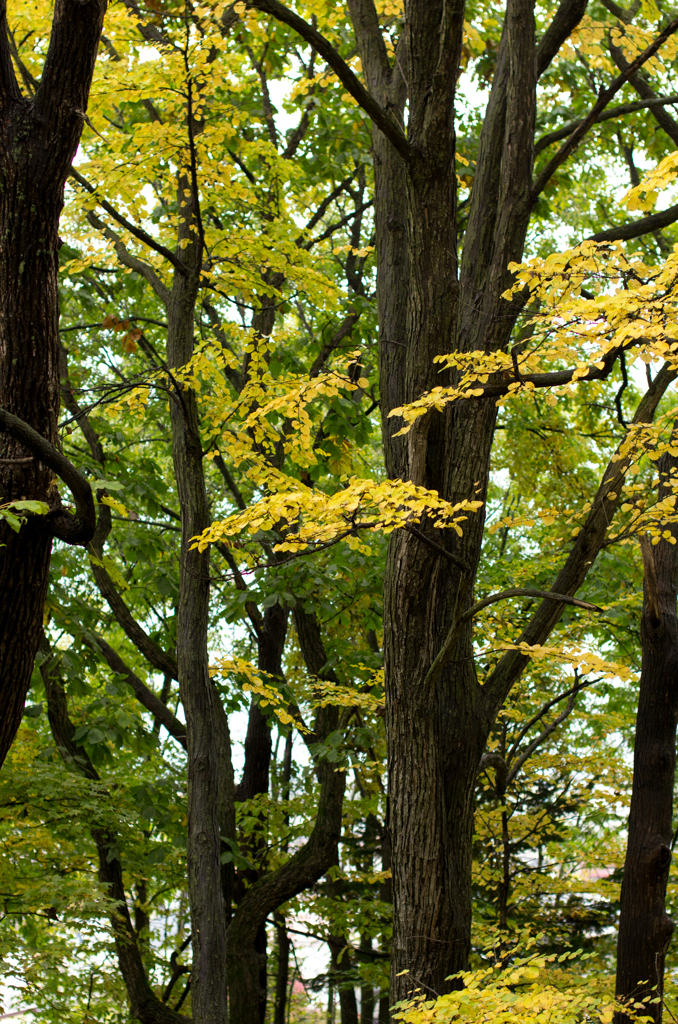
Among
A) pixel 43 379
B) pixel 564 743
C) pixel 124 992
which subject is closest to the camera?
pixel 43 379

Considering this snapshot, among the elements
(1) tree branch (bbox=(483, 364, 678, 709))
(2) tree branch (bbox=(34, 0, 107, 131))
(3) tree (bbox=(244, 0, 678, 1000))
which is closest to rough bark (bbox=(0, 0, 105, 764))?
(2) tree branch (bbox=(34, 0, 107, 131))

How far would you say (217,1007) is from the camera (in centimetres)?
510

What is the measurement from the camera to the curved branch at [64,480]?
109 inches

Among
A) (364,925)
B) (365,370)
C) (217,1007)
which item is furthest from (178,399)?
(364,925)

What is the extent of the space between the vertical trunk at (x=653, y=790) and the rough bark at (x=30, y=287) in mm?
3949

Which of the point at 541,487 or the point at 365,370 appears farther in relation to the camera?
the point at 541,487

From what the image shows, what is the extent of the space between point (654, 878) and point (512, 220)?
14.2ft

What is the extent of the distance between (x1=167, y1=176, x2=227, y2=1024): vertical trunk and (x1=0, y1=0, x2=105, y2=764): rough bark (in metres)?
1.85

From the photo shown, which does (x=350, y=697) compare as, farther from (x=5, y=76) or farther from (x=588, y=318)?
(x=5, y=76)

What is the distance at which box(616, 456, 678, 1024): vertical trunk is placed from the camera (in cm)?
523

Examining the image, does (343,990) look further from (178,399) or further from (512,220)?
(512,220)

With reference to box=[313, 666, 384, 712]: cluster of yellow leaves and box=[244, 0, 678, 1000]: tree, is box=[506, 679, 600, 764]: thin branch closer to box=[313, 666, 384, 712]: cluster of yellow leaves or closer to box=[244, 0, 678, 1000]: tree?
box=[244, 0, 678, 1000]: tree

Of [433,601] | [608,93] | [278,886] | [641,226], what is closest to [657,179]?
[608,93]

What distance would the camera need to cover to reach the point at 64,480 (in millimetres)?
2910
